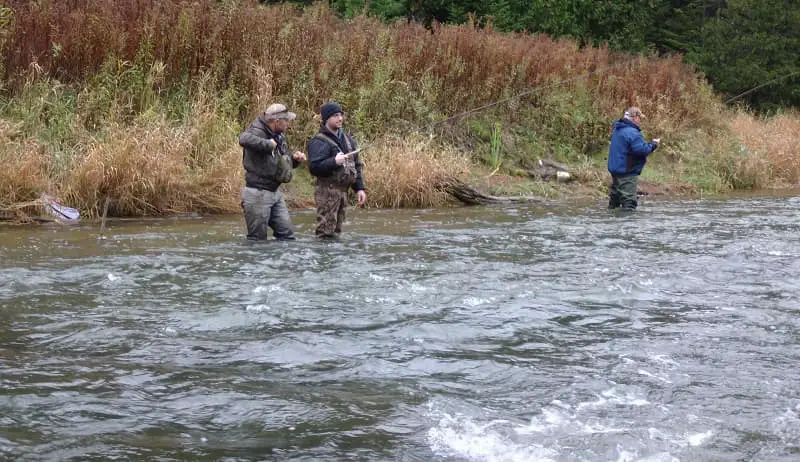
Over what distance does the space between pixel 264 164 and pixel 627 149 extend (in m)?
6.86

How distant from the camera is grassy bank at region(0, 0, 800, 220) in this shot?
512 inches

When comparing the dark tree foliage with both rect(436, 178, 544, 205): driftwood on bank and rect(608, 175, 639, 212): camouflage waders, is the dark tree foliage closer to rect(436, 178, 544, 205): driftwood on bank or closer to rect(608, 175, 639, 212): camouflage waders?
rect(436, 178, 544, 205): driftwood on bank

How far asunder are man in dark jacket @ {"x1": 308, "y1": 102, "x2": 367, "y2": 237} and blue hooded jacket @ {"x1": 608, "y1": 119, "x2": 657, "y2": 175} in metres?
5.59

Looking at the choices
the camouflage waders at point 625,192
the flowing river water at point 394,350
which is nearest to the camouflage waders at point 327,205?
the flowing river water at point 394,350

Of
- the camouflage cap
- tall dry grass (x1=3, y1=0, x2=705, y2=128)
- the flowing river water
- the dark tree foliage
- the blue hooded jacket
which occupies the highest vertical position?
the dark tree foliage

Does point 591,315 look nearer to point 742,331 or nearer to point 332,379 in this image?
point 742,331

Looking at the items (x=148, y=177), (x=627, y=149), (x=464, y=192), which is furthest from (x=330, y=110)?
(x=627, y=149)

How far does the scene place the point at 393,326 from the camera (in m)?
6.94

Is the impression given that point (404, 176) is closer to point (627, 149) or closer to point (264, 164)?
point (627, 149)

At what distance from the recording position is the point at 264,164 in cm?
1045

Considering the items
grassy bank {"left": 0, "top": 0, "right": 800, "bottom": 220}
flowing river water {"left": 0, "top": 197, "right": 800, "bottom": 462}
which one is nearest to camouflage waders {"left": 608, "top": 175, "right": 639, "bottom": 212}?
grassy bank {"left": 0, "top": 0, "right": 800, "bottom": 220}

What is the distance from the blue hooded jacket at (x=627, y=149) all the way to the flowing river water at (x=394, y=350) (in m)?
4.20

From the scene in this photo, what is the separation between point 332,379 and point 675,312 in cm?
317

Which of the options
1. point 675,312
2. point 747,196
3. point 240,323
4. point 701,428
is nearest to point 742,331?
point 675,312
